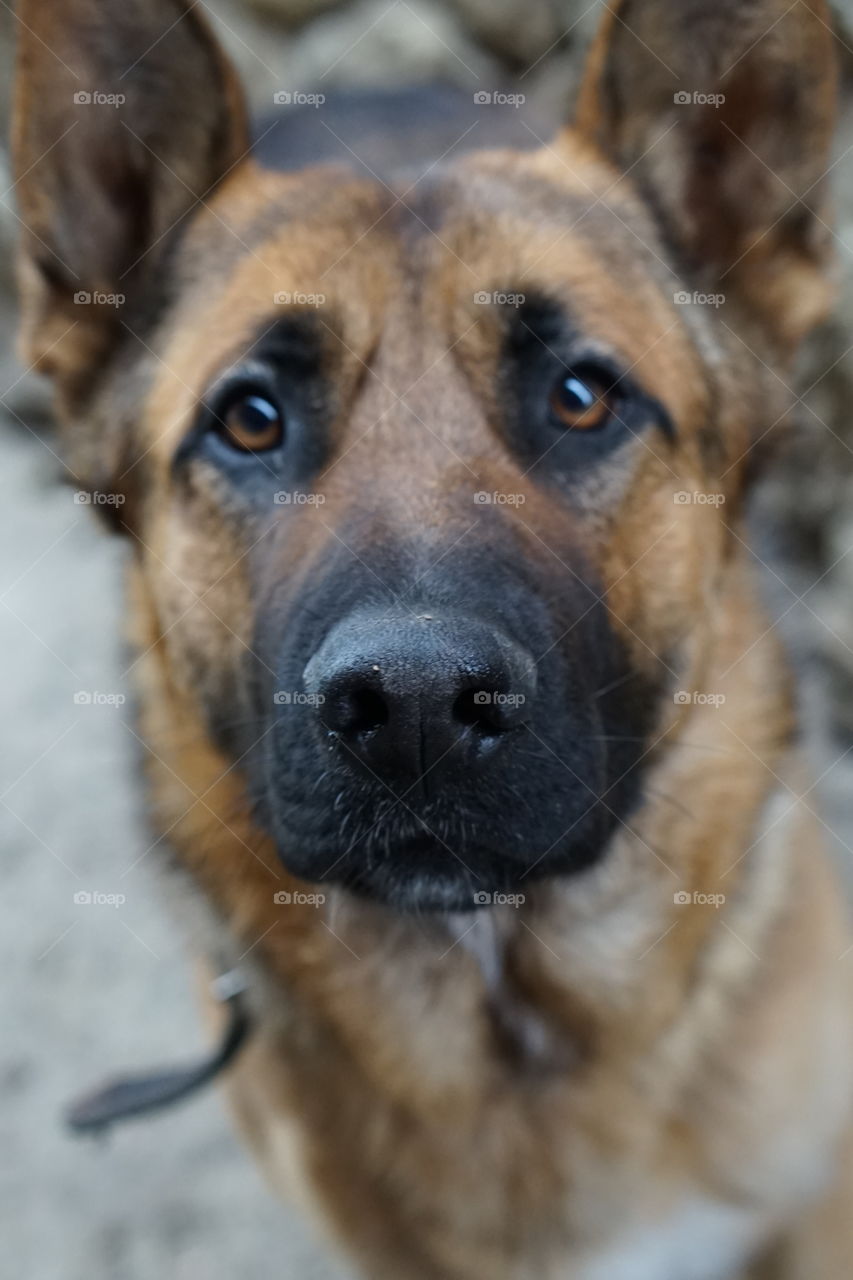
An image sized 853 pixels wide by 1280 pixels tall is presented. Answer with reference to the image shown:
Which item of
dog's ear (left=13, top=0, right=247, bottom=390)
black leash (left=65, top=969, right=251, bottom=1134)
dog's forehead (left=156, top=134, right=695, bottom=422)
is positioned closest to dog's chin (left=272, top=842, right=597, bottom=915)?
black leash (left=65, top=969, right=251, bottom=1134)

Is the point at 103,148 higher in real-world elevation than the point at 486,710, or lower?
higher

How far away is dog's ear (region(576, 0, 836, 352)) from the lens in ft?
6.36

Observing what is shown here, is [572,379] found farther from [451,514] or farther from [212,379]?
[212,379]

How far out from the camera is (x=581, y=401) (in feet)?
6.21

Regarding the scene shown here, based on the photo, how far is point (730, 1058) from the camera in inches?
84.4

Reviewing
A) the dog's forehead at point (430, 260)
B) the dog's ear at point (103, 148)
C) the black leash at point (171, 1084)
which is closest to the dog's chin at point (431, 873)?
the black leash at point (171, 1084)

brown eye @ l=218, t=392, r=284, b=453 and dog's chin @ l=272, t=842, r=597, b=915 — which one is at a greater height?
brown eye @ l=218, t=392, r=284, b=453

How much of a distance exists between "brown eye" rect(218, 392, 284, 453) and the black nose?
0.52m

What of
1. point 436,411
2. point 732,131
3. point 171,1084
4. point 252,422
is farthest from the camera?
point 171,1084

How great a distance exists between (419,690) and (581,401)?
68cm

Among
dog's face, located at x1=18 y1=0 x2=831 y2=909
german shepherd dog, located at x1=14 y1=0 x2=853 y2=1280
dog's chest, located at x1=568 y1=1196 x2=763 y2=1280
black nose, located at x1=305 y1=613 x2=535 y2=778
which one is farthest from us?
dog's chest, located at x1=568 y1=1196 x2=763 y2=1280

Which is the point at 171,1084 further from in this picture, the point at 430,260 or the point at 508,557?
the point at 430,260

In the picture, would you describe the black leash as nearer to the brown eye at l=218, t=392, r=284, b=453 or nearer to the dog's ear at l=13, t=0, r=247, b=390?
the brown eye at l=218, t=392, r=284, b=453

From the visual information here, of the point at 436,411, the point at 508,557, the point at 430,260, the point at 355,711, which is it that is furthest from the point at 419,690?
the point at 430,260
